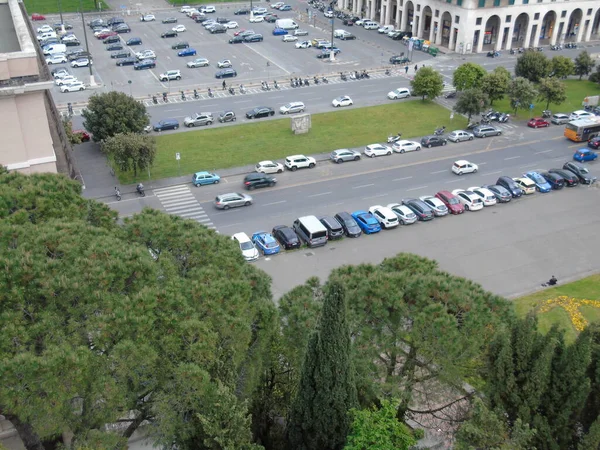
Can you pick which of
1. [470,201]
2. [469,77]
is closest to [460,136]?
[469,77]

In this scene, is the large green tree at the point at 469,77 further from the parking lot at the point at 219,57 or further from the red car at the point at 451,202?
the red car at the point at 451,202

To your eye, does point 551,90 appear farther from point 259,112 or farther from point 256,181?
point 256,181

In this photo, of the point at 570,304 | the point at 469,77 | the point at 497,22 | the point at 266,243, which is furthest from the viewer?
the point at 497,22

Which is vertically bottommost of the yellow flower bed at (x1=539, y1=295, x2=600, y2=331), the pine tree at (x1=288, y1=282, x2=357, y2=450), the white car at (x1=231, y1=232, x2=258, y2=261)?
the yellow flower bed at (x1=539, y1=295, x2=600, y2=331)

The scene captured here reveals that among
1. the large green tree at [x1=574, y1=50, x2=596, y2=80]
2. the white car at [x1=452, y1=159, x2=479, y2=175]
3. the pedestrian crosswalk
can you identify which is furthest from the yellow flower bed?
the large green tree at [x1=574, y1=50, x2=596, y2=80]

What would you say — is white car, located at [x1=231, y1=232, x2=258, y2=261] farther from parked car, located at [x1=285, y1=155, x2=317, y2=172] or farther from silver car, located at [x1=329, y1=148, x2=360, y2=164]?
silver car, located at [x1=329, y1=148, x2=360, y2=164]

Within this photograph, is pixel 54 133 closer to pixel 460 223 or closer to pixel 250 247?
pixel 250 247
